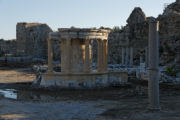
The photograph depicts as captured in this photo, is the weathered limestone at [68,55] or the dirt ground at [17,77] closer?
the weathered limestone at [68,55]

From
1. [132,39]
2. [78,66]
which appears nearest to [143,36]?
[132,39]

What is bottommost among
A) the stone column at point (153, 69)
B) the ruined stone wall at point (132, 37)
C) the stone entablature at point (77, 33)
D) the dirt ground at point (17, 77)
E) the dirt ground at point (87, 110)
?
the dirt ground at point (87, 110)

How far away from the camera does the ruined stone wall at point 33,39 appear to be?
64812 mm

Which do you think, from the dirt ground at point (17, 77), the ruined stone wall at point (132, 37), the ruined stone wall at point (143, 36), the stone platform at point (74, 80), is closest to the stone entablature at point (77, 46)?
the stone platform at point (74, 80)

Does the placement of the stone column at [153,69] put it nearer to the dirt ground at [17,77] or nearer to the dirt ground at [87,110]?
the dirt ground at [87,110]

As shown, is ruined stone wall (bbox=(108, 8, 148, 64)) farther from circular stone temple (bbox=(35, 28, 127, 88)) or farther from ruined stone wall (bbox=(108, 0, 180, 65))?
circular stone temple (bbox=(35, 28, 127, 88))

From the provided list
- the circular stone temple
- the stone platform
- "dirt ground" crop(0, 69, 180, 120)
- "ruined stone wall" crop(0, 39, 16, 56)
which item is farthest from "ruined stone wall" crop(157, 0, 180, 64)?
"ruined stone wall" crop(0, 39, 16, 56)

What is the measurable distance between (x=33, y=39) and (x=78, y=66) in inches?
1852

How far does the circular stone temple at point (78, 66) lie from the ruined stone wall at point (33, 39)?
4551 centimetres

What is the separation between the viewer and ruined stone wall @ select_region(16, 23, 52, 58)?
2552 inches

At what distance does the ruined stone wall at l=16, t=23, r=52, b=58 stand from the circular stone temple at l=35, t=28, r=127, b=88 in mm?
45512

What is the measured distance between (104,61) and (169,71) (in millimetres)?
5672

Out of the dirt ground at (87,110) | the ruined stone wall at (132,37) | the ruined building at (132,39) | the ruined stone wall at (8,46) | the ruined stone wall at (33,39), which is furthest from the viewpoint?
the ruined stone wall at (8,46)

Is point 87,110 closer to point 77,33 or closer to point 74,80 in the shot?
point 74,80
